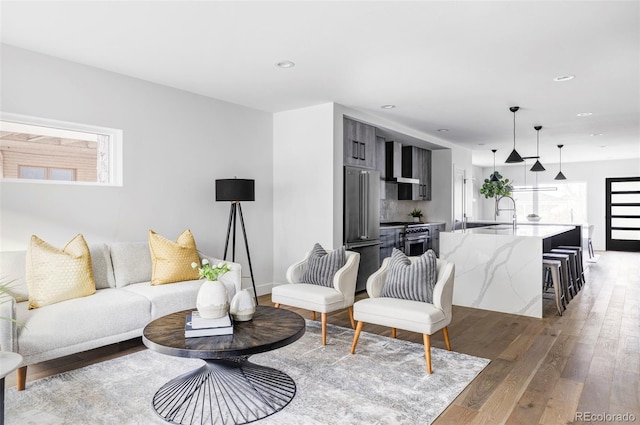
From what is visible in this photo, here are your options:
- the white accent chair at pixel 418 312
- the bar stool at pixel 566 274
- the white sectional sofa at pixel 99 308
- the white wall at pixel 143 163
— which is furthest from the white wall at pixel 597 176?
the white sectional sofa at pixel 99 308

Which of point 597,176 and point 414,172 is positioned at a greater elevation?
point 597,176

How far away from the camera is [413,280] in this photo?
3484 mm

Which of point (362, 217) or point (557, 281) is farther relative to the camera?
point (362, 217)

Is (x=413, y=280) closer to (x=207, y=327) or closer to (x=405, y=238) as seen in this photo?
(x=207, y=327)

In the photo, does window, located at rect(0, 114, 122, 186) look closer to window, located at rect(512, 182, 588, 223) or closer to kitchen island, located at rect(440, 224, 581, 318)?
kitchen island, located at rect(440, 224, 581, 318)

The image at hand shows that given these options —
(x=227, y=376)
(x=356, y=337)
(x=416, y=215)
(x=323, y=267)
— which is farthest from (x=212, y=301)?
(x=416, y=215)

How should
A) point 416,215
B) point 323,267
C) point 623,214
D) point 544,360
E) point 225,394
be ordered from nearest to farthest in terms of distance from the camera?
point 225,394
point 544,360
point 323,267
point 416,215
point 623,214

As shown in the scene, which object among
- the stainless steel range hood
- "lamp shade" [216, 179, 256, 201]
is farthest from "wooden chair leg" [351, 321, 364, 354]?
the stainless steel range hood

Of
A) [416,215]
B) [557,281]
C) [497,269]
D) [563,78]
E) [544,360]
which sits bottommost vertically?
[544,360]

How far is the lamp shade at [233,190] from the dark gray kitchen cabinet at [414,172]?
4265 millimetres

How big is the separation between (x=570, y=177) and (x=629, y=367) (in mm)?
10163

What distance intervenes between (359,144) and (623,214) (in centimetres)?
928

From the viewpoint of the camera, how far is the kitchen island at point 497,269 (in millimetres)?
4691

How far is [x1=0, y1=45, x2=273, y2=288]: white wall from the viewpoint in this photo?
3559 millimetres
